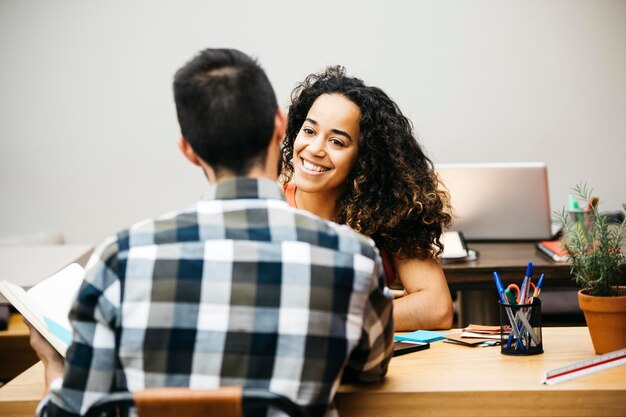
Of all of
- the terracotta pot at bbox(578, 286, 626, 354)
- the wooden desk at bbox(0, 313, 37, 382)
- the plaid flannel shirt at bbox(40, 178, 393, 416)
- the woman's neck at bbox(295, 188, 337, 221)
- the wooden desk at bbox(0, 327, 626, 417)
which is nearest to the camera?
the plaid flannel shirt at bbox(40, 178, 393, 416)

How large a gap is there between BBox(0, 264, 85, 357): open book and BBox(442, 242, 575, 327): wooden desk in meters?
1.60

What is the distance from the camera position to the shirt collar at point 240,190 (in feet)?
3.92

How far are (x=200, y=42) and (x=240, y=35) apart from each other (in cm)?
24

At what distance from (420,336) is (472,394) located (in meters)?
0.40

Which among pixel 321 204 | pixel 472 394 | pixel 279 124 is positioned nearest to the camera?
pixel 279 124

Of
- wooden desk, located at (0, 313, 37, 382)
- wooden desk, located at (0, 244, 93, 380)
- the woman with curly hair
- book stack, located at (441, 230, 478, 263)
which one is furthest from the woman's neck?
wooden desk, located at (0, 313, 37, 382)

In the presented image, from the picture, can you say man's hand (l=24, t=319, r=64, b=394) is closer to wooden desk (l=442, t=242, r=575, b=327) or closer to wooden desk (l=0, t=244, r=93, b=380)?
wooden desk (l=0, t=244, r=93, b=380)

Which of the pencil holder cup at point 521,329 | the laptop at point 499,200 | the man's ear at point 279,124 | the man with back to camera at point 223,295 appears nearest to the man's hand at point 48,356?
the man with back to camera at point 223,295

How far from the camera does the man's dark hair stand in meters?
1.19

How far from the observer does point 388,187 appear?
7.22 ft

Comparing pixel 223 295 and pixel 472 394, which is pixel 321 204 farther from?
pixel 223 295

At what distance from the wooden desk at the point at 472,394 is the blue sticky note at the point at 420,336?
22 centimetres

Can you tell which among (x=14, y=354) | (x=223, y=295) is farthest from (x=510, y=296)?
(x=14, y=354)

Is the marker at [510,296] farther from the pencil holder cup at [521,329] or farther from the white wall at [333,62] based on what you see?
the white wall at [333,62]
